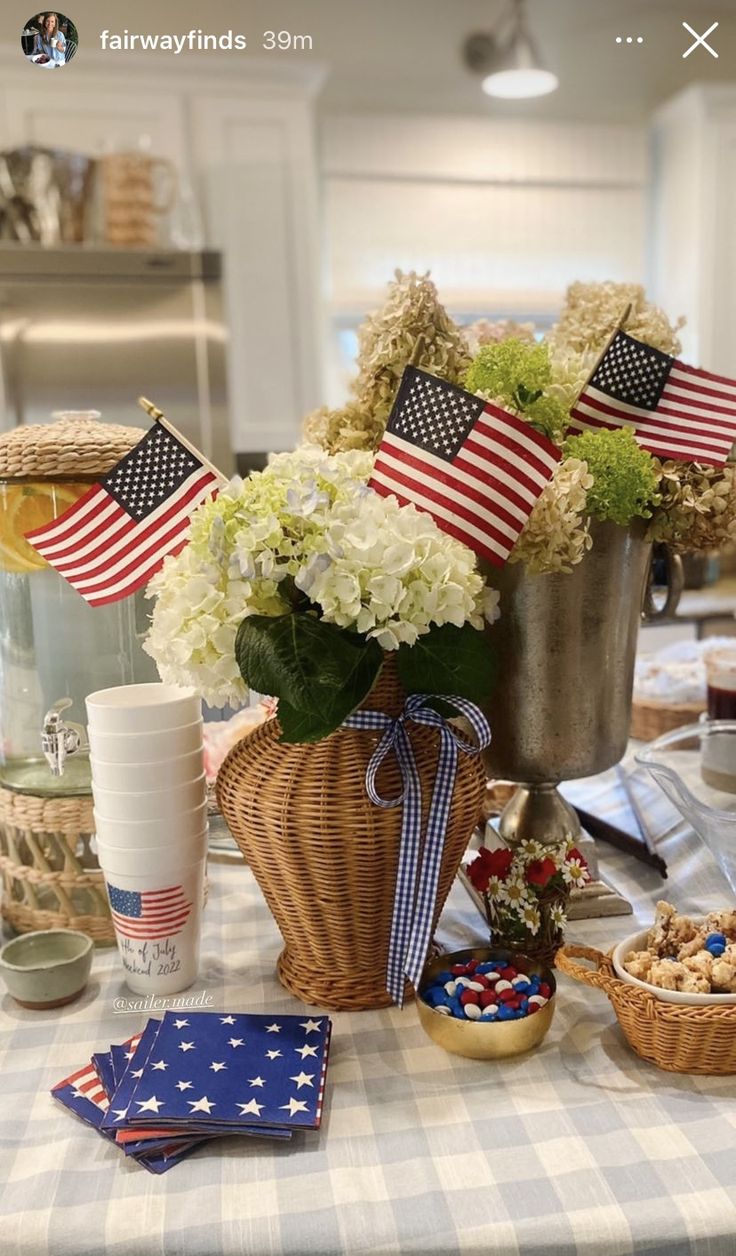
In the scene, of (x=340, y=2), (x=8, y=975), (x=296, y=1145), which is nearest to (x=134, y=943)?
(x=8, y=975)

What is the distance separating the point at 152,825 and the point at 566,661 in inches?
16.4

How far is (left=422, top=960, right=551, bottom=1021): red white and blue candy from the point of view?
77cm

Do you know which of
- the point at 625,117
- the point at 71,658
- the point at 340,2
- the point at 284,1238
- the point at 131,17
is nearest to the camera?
the point at 284,1238

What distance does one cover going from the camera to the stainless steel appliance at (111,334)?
300 cm

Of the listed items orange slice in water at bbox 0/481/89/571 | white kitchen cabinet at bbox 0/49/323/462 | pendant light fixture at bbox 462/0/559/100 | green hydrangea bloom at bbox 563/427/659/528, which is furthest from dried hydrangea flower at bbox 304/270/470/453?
pendant light fixture at bbox 462/0/559/100

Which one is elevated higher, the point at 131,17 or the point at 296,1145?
the point at 131,17

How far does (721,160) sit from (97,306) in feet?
7.76

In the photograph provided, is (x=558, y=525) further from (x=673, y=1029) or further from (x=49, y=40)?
(x=49, y=40)

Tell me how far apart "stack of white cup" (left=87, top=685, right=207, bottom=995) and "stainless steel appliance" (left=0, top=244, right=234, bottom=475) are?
8.06 ft

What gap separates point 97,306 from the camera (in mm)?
3049

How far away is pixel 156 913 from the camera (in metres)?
0.86

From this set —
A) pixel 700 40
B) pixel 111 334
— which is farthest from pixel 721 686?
pixel 700 40

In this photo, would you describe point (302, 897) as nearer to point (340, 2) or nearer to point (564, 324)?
point (564, 324)

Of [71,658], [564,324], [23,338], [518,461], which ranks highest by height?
[23,338]
